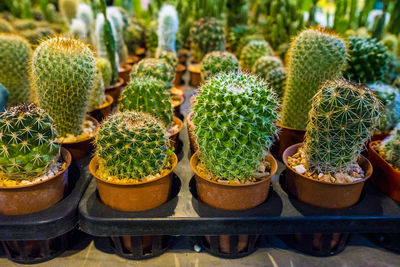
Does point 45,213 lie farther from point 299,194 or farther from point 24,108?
point 299,194

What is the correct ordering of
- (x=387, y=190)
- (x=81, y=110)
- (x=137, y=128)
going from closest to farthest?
(x=137, y=128), (x=387, y=190), (x=81, y=110)

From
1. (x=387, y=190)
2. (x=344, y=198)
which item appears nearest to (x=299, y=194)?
(x=344, y=198)

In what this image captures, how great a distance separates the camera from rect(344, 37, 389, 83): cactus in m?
2.61

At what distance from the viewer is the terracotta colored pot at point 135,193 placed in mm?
1621

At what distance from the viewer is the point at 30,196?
1.63 meters

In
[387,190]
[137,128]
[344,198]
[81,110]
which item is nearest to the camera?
[137,128]

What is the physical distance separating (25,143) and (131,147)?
49cm

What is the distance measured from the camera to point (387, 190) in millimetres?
1842

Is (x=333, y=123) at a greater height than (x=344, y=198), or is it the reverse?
(x=333, y=123)


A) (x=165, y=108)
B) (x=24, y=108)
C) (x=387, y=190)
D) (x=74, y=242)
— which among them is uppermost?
(x=24, y=108)

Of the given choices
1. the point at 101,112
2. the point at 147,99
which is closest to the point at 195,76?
the point at 101,112

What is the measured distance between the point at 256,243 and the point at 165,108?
966 mm

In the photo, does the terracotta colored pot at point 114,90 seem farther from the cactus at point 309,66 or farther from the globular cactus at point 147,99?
the cactus at point 309,66

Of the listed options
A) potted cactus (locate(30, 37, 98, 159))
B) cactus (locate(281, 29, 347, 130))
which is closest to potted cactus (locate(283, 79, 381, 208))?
cactus (locate(281, 29, 347, 130))
